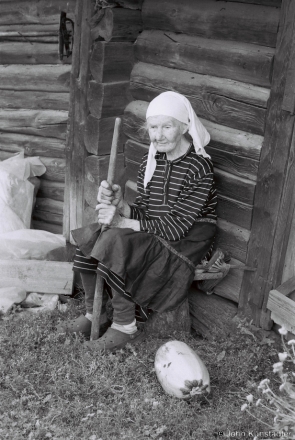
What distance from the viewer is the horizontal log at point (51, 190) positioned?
596cm

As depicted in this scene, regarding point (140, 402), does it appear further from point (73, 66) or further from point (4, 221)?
point (73, 66)

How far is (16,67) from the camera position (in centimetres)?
588

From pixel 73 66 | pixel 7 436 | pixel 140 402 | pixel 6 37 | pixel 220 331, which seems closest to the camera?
pixel 7 436

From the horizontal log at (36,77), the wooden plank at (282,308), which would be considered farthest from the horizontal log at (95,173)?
the wooden plank at (282,308)

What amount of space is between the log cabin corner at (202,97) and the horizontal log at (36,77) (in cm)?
1

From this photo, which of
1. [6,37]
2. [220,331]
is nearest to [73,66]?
[6,37]

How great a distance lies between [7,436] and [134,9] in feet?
9.94

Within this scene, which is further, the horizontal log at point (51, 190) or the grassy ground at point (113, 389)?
the horizontal log at point (51, 190)

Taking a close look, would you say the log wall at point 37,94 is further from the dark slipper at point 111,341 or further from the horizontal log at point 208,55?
the dark slipper at point 111,341

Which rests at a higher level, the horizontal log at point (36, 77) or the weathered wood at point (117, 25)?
the weathered wood at point (117, 25)

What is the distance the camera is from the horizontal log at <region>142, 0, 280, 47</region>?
12.6 ft

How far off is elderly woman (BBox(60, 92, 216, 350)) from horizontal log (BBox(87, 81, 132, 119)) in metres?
0.71

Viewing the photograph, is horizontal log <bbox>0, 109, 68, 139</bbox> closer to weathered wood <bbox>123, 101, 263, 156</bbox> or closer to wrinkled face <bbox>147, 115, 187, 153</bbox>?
weathered wood <bbox>123, 101, 263, 156</bbox>

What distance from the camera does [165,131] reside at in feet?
13.2
